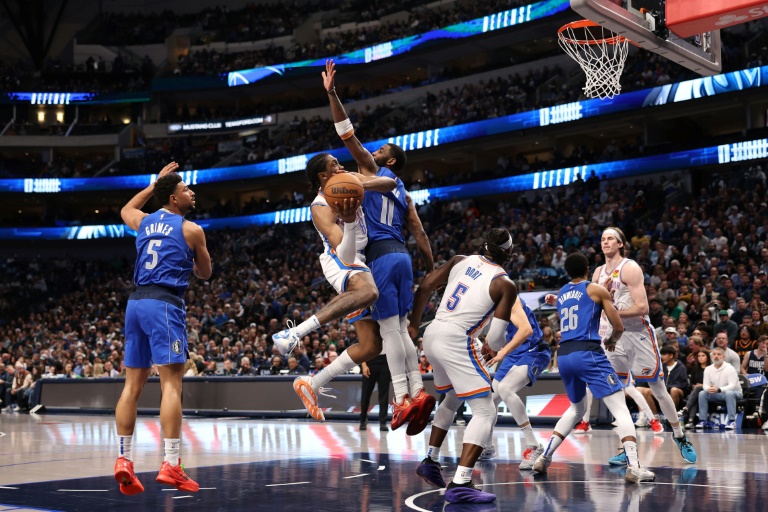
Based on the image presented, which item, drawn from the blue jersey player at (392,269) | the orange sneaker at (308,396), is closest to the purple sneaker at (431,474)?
the blue jersey player at (392,269)

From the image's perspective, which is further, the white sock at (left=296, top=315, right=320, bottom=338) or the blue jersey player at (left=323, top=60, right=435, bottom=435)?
the blue jersey player at (left=323, top=60, right=435, bottom=435)

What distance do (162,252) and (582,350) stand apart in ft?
14.0

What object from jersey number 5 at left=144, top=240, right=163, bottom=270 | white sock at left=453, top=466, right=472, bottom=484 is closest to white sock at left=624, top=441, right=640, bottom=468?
white sock at left=453, top=466, right=472, bottom=484

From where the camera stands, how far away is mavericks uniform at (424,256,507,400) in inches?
290

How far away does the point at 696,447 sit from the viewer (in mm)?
11273

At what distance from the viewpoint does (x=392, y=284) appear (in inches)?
305

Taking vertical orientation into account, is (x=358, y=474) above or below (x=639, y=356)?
below

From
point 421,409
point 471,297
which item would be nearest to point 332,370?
point 421,409

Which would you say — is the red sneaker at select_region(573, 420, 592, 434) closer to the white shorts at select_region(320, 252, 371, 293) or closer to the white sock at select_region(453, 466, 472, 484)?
the white sock at select_region(453, 466, 472, 484)

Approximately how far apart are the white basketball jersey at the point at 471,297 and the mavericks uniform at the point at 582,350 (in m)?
1.67

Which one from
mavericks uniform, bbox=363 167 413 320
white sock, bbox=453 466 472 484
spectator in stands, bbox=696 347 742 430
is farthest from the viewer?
spectator in stands, bbox=696 347 742 430

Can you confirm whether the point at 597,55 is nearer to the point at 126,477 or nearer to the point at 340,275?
the point at 340,275

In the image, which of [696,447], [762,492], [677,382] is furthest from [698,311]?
[762,492]

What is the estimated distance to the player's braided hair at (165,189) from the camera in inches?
301
